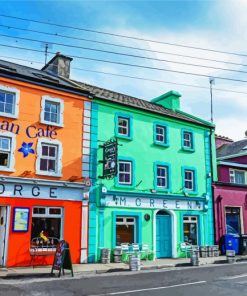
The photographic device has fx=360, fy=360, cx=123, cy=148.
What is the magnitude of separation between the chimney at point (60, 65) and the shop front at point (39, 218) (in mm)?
8064

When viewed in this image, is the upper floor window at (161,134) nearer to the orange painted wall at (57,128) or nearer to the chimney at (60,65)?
the orange painted wall at (57,128)

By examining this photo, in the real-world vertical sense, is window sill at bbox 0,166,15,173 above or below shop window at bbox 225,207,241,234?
above

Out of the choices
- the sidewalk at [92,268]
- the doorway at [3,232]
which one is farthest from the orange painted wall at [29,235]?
the sidewalk at [92,268]

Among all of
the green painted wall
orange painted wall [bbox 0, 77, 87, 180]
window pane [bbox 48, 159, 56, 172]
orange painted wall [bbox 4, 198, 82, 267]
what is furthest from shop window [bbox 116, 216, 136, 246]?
window pane [bbox 48, 159, 56, 172]

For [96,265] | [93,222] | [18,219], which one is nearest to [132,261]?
[96,265]

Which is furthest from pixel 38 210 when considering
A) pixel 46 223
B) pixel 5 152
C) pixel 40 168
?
pixel 5 152

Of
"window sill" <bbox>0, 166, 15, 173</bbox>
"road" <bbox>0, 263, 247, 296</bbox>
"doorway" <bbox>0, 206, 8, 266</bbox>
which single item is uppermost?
"window sill" <bbox>0, 166, 15, 173</bbox>

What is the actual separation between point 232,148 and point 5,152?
21.6 metres

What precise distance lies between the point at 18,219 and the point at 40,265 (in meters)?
2.22

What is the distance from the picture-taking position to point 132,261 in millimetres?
15305

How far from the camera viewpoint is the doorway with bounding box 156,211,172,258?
19.8m

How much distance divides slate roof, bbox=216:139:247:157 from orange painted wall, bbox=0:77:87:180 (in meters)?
16.7

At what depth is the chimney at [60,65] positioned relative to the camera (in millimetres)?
21891

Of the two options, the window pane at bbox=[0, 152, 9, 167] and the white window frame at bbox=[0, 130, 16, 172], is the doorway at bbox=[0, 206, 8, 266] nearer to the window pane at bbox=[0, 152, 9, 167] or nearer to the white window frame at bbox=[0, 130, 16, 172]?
the white window frame at bbox=[0, 130, 16, 172]
